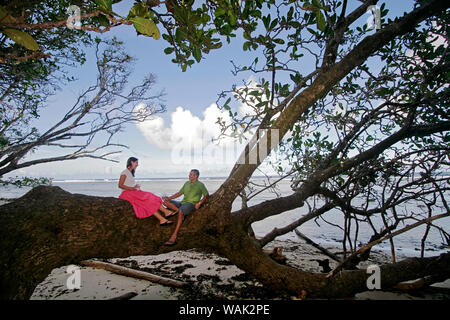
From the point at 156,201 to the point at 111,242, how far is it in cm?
59

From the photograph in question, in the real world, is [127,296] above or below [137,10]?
below

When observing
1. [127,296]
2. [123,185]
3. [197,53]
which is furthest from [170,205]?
[127,296]

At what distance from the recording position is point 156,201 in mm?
2312

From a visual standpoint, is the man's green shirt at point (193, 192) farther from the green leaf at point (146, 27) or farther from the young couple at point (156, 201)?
the green leaf at point (146, 27)

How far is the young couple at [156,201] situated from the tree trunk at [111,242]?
75 millimetres

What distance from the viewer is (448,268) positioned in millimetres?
2465

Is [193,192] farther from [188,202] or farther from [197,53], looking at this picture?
[197,53]

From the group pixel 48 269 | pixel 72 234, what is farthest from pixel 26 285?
pixel 72 234

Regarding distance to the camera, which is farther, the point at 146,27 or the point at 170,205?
the point at 170,205

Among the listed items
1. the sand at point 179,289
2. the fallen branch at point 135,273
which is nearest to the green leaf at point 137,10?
the sand at point 179,289

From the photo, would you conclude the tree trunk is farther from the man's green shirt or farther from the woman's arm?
the man's green shirt

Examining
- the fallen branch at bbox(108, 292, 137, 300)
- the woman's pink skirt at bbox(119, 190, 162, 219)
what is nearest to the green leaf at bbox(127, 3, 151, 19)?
the woman's pink skirt at bbox(119, 190, 162, 219)

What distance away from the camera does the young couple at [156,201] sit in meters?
2.28

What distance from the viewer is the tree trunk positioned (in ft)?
5.65
